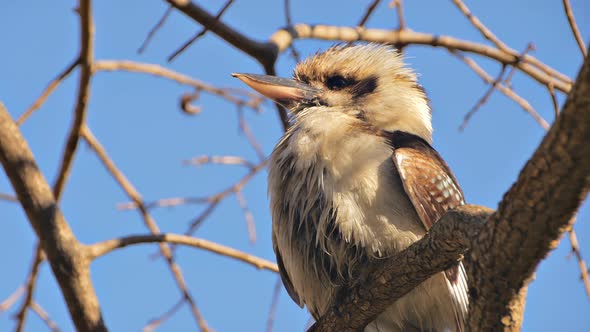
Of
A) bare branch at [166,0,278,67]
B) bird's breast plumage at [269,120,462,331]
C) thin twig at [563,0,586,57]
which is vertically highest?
bare branch at [166,0,278,67]

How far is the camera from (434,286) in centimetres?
328

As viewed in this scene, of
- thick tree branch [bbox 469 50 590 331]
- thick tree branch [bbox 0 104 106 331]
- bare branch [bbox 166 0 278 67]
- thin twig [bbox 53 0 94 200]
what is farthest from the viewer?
Result: bare branch [bbox 166 0 278 67]

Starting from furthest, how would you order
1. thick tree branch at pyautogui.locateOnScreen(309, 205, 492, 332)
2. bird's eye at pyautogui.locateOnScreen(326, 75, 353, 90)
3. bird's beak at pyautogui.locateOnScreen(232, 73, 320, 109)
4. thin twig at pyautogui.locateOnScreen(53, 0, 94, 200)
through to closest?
bird's eye at pyautogui.locateOnScreen(326, 75, 353, 90) < bird's beak at pyautogui.locateOnScreen(232, 73, 320, 109) < thin twig at pyautogui.locateOnScreen(53, 0, 94, 200) < thick tree branch at pyautogui.locateOnScreen(309, 205, 492, 332)

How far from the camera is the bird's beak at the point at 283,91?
4.02 metres

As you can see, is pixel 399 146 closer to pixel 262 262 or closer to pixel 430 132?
pixel 430 132

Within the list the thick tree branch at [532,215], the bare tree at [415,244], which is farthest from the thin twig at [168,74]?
the thick tree branch at [532,215]

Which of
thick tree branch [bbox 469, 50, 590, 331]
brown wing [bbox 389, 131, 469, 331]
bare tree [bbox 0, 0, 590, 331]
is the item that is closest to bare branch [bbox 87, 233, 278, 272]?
bare tree [bbox 0, 0, 590, 331]

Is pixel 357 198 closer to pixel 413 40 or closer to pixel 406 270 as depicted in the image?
pixel 406 270

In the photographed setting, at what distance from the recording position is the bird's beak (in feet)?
13.2

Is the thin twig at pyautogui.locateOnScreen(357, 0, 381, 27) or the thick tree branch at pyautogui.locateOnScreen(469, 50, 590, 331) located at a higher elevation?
the thin twig at pyautogui.locateOnScreen(357, 0, 381, 27)

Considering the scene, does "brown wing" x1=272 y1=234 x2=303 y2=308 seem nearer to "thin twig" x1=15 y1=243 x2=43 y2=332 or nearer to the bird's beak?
the bird's beak

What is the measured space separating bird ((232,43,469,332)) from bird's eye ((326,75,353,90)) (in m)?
0.11

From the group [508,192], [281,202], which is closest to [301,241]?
[281,202]

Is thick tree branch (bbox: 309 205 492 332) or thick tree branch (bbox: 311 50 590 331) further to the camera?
thick tree branch (bbox: 309 205 492 332)
